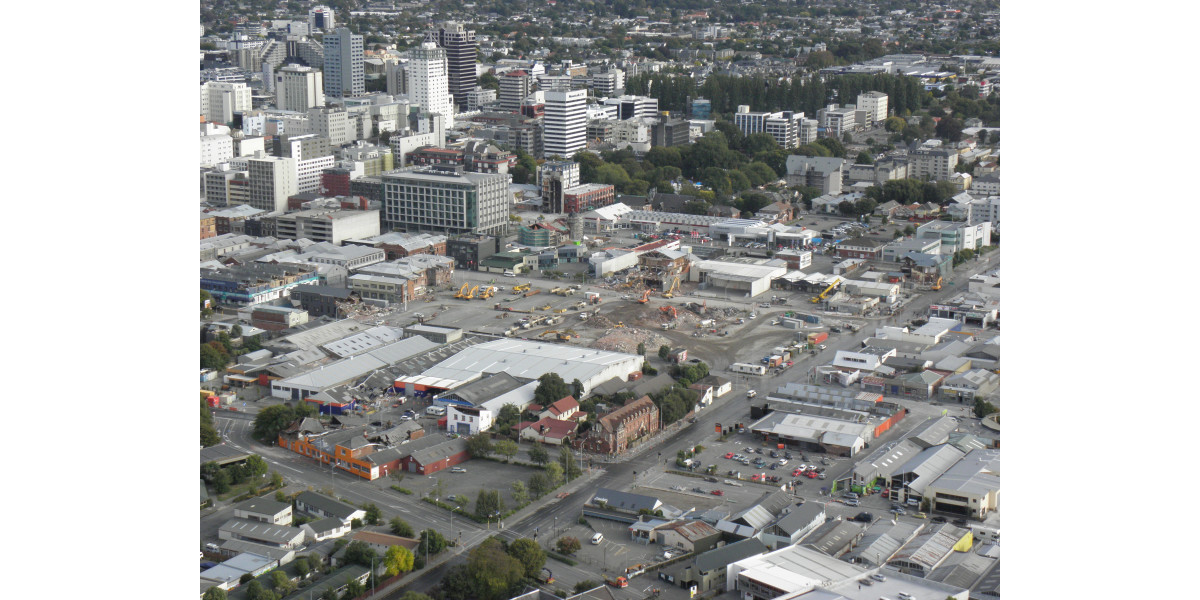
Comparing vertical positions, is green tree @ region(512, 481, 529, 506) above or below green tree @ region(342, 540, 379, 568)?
above

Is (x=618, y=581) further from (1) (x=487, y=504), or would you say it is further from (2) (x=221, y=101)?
(2) (x=221, y=101)

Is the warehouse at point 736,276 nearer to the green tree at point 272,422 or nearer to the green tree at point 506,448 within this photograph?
the green tree at point 506,448

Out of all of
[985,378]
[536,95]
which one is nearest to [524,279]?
[985,378]

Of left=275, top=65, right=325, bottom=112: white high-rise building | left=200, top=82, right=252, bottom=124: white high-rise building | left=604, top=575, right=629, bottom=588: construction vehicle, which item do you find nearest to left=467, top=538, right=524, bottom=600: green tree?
left=604, top=575, right=629, bottom=588: construction vehicle

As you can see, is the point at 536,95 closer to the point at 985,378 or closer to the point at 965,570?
the point at 985,378

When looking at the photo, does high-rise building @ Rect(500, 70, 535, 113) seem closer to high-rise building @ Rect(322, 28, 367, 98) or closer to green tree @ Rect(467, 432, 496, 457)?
high-rise building @ Rect(322, 28, 367, 98)

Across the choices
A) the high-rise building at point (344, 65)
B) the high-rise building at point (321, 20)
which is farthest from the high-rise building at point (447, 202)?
the high-rise building at point (321, 20)
